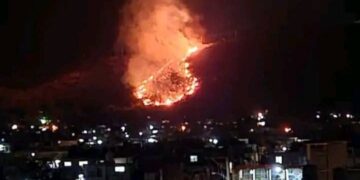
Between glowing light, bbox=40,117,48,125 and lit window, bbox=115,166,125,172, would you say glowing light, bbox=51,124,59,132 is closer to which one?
glowing light, bbox=40,117,48,125

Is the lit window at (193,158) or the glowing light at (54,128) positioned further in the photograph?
the glowing light at (54,128)

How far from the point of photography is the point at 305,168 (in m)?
13.7

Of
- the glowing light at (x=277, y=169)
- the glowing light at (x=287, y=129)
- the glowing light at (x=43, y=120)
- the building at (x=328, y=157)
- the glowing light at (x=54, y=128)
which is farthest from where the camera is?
the glowing light at (x=43, y=120)

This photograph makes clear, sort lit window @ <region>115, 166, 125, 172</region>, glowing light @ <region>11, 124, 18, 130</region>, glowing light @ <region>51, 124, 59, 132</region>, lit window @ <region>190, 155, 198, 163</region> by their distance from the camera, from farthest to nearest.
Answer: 1. glowing light @ <region>51, 124, 59, 132</region>
2. glowing light @ <region>11, 124, 18, 130</region>
3. lit window @ <region>190, 155, 198, 163</region>
4. lit window @ <region>115, 166, 125, 172</region>

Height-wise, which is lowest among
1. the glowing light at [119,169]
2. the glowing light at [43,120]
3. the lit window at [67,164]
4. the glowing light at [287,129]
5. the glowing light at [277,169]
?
the glowing light at [277,169]

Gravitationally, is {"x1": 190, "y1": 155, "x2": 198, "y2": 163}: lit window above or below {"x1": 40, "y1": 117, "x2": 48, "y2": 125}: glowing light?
below

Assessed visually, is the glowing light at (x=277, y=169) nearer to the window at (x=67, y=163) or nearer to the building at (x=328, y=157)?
the building at (x=328, y=157)

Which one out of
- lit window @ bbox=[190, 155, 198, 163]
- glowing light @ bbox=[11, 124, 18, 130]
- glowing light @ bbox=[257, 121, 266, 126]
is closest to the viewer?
lit window @ bbox=[190, 155, 198, 163]

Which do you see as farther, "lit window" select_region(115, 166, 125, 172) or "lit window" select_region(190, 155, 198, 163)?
"lit window" select_region(190, 155, 198, 163)

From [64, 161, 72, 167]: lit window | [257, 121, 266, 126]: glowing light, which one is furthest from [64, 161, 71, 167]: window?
[257, 121, 266, 126]: glowing light

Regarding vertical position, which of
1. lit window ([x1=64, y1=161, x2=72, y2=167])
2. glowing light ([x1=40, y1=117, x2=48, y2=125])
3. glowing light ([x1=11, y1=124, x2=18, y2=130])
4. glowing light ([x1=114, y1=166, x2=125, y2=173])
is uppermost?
glowing light ([x1=40, y1=117, x2=48, y2=125])

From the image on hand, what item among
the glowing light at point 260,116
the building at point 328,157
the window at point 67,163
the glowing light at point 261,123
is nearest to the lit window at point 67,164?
the window at point 67,163

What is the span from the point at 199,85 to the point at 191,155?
25.0 metres

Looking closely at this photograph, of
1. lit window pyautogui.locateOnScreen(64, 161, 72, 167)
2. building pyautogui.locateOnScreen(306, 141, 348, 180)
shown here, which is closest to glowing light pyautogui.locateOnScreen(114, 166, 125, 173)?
lit window pyautogui.locateOnScreen(64, 161, 72, 167)
